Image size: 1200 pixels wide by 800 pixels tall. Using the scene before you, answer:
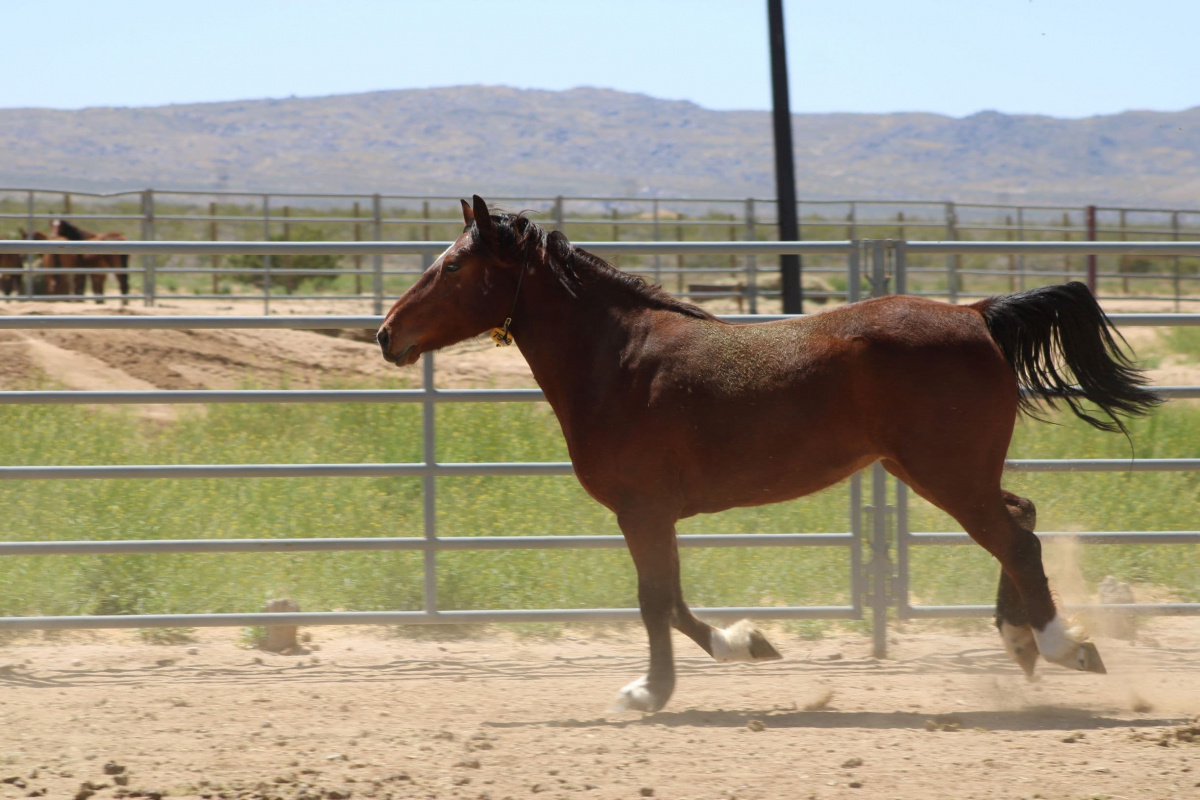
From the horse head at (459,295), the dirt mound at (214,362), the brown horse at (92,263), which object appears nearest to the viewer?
the horse head at (459,295)

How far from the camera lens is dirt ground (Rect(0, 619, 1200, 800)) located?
11.6ft

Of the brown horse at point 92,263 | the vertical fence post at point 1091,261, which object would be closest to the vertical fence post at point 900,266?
the vertical fence post at point 1091,261

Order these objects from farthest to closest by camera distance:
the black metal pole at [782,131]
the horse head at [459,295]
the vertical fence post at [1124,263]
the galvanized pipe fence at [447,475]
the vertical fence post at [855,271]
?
1. the vertical fence post at [1124,263]
2. the black metal pole at [782,131]
3. the vertical fence post at [855,271]
4. the galvanized pipe fence at [447,475]
5. the horse head at [459,295]

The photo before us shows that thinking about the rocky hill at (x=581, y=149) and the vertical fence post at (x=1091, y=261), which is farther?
the rocky hill at (x=581, y=149)

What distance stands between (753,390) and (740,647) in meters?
0.98

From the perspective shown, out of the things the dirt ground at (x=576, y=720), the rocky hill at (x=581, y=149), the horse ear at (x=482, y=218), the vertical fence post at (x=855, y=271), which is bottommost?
the dirt ground at (x=576, y=720)

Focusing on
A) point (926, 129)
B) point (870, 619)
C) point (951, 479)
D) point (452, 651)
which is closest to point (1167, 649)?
point (870, 619)

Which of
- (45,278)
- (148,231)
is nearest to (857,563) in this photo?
(148,231)

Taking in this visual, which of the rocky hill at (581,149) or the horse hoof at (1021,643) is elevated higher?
the rocky hill at (581,149)

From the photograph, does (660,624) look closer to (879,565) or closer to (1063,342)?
(879,565)

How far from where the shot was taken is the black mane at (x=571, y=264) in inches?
172

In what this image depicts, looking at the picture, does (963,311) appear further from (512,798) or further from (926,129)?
(926,129)

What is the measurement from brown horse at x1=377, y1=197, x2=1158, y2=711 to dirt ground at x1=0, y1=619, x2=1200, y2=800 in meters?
0.35

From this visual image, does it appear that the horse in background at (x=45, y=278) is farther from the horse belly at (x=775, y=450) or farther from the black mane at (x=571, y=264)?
the horse belly at (x=775, y=450)
